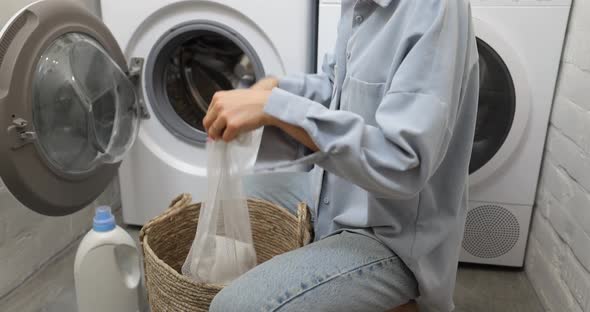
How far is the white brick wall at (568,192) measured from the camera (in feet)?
3.57

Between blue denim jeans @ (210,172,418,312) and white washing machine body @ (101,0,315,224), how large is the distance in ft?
2.15

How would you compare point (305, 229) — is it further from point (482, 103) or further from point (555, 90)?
point (555, 90)

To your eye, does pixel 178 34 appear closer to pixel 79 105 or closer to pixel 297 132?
pixel 79 105

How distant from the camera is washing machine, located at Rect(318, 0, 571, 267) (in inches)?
48.9

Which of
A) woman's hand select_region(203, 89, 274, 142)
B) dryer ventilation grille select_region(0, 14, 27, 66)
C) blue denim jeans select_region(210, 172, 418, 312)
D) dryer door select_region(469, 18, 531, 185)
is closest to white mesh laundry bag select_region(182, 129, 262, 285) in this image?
woman's hand select_region(203, 89, 274, 142)

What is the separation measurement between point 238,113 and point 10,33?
478 millimetres

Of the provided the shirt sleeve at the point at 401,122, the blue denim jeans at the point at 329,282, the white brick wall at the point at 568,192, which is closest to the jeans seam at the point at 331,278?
the blue denim jeans at the point at 329,282

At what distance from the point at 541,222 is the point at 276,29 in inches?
32.9

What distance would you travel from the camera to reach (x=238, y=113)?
0.71m

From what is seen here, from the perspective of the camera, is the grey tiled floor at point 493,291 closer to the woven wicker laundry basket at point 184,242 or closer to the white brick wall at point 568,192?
the white brick wall at point 568,192

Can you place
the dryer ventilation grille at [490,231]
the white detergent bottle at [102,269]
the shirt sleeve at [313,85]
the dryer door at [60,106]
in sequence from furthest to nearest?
the dryer ventilation grille at [490,231] → the white detergent bottle at [102,269] → the shirt sleeve at [313,85] → the dryer door at [60,106]

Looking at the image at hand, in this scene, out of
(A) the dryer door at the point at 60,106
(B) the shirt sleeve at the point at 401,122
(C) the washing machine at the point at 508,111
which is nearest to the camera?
(B) the shirt sleeve at the point at 401,122

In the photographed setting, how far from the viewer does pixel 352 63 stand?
0.83m

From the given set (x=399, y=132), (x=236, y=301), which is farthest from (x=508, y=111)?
(x=236, y=301)
